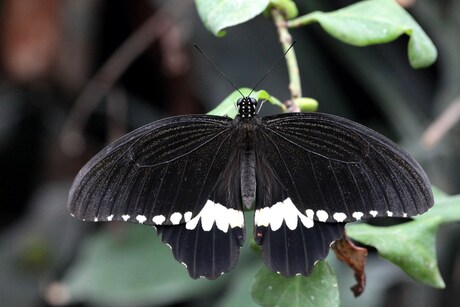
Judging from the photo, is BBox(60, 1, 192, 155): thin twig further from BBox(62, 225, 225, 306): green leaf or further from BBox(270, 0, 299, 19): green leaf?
BBox(270, 0, 299, 19): green leaf

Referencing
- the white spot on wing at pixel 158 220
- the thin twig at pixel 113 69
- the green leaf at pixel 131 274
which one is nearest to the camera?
the white spot on wing at pixel 158 220

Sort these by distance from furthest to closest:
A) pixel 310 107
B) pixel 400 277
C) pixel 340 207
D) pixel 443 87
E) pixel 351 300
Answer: pixel 443 87, pixel 400 277, pixel 351 300, pixel 310 107, pixel 340 207

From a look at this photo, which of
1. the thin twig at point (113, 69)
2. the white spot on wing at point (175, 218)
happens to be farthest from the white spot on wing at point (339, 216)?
the thin twig at point (113, 69)

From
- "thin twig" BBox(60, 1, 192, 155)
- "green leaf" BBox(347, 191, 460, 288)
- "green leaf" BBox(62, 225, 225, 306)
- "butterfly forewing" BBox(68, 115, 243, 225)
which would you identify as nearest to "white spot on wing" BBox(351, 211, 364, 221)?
"green leaf" BBox(347, 191, 460, 288)

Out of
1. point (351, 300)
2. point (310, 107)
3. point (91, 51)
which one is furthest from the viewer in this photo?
point (91, 51)

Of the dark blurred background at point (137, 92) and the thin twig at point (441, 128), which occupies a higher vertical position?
the dark blurred background at point (137, 92)

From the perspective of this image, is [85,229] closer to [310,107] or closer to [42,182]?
[42,182]

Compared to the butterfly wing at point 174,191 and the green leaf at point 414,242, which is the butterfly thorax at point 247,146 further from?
the green leaf at point 414,242

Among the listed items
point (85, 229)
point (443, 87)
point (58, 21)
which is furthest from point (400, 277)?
point (58, 21)
